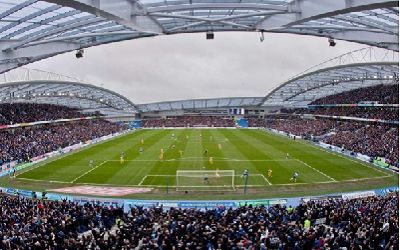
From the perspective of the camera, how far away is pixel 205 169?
2936cm

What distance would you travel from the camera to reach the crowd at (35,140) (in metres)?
34.4

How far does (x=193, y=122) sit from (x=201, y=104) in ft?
34.0

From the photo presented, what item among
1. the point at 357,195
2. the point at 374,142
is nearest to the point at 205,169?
the point at 357,195

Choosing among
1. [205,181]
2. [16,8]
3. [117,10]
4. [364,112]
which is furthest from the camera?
[364,112]

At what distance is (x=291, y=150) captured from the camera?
41094 mm

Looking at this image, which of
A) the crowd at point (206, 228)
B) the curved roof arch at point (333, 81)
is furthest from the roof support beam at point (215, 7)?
the curved roof arch at point (333, 81)

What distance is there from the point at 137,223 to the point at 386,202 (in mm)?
14285

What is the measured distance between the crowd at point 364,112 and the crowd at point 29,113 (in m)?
59.7

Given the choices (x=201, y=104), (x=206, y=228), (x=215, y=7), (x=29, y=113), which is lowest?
(x=206, y=228)

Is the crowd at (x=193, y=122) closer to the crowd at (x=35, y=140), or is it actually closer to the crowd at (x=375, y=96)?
the crowd at (x=35, y=140)

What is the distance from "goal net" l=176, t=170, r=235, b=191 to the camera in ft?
76.6

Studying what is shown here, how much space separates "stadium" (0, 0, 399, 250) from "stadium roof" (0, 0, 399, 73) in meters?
0.07

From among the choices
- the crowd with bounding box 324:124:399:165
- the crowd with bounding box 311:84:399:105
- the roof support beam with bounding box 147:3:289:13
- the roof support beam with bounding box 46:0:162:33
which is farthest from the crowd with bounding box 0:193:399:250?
the crowd with bounding box 311:84:399:105

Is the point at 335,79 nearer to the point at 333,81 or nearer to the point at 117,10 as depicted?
the point at 333,81
